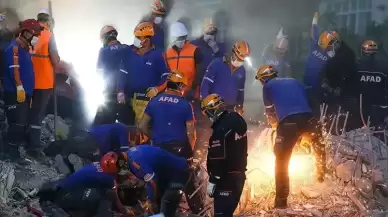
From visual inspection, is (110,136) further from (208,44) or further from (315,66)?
(315,66)

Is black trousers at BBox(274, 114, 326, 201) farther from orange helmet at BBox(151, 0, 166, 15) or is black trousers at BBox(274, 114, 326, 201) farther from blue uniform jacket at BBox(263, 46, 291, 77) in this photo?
orange helmet at BBox(151, 0, 166, 15)

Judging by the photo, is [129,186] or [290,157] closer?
[129,186]

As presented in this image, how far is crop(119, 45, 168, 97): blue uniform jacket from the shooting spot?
1103cm

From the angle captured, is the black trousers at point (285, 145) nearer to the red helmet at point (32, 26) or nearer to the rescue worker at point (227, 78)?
the rescue worker at point (227, 78)

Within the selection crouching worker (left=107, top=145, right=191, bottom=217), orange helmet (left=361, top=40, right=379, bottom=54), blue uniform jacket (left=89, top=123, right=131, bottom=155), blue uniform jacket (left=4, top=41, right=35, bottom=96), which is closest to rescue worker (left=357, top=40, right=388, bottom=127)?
orange helmet (left=361, top=40, right=379, bottom=54)

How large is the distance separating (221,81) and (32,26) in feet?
10.5

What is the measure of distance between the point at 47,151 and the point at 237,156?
357 cm

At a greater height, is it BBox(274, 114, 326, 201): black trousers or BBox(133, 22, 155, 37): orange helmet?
BBox(133, 22, 155, 37): orange helmet

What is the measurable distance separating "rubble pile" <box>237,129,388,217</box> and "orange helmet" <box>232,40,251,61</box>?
1.39 metres

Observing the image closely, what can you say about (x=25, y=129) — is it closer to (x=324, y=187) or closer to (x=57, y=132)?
(x=57, y=132)

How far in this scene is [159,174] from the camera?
28.7 feet

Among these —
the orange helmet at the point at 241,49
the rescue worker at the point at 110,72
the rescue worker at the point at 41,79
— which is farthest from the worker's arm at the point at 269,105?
the rescue worker at the point at 41,79

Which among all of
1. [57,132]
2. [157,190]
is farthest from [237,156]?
[57,132]

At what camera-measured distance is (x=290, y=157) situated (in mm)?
9789
